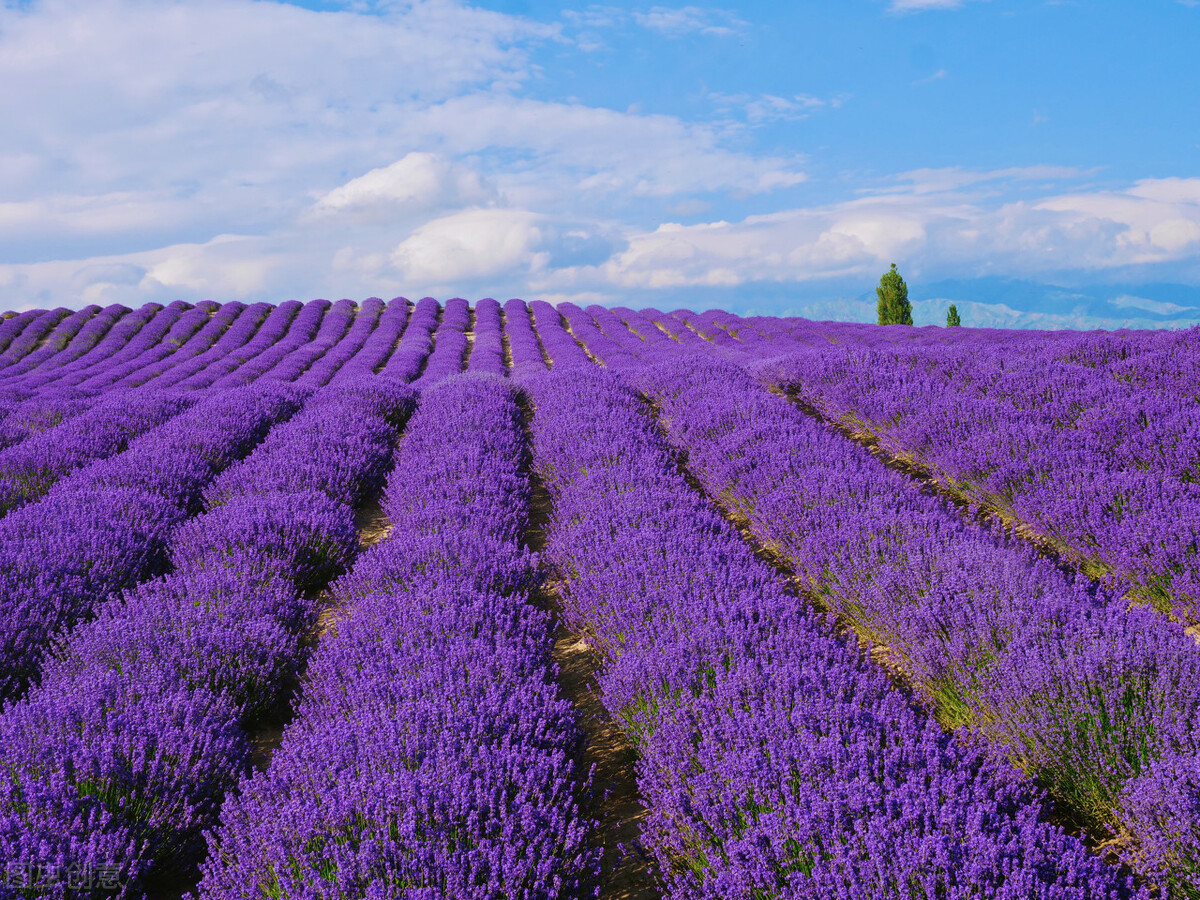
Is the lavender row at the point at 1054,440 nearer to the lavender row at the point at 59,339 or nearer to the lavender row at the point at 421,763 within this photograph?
the lavender row at the point at 421,763

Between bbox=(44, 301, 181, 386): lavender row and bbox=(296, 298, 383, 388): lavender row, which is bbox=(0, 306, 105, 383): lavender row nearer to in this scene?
bbox=(44, 301, 181, 386): lavender row

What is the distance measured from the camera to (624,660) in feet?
7.18

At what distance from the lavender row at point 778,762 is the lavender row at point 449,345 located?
774cm

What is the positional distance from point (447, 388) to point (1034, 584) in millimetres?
5543

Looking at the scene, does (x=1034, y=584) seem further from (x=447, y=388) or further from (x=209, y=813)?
(x=447, y=388)

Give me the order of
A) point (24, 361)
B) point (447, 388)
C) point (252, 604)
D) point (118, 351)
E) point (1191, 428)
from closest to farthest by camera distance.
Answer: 1. point (252, 604)
2. point (1191, 428)
3. point (447, 388)
4. point (24, 361)
5. point (118, 351)

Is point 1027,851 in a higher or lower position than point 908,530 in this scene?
lower

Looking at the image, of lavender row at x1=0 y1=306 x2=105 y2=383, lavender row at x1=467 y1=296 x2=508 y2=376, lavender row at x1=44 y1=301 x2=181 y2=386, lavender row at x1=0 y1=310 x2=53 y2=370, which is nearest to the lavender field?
lavender row at x1=467 y1=296 x2=508 y2=376

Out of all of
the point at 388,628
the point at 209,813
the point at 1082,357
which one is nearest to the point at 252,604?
the point at 388,628

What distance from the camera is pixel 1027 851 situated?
1.34 m

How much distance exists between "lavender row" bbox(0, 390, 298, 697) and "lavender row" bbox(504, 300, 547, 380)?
5.22 m

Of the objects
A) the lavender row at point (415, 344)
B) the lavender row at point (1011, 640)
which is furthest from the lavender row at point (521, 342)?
the lavender row at point (1011, 640)

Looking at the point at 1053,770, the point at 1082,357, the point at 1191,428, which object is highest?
the point at 1082,357

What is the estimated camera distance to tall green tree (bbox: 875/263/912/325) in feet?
84.7
